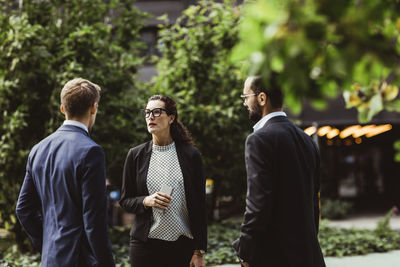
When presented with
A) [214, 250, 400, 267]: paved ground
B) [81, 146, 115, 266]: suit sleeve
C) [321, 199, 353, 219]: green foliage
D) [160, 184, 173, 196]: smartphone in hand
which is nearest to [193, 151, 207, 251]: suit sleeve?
[160, 184, 173, 196]: smartphone in hand

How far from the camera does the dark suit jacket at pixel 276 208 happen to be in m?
2.62

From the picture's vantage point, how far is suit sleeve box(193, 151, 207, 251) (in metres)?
3.44

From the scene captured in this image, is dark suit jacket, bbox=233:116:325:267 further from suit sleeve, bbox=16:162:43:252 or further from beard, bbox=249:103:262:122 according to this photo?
suit sleeve, bbox=16:162:43:252

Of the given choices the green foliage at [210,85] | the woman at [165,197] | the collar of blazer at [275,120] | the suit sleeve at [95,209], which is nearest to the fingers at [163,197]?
the woman at [165,197]

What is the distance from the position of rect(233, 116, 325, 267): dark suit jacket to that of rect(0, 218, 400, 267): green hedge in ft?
15.2

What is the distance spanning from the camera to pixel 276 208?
2697 millimetres

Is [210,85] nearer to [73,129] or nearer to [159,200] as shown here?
[159,200]

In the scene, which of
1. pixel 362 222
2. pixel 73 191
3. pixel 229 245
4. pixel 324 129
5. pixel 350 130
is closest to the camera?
pixel 73 191

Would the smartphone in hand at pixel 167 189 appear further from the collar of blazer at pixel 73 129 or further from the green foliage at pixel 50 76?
the green foliage at pixel 50 76

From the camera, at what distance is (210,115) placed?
965 centimetres

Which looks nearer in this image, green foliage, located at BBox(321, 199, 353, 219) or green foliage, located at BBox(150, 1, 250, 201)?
green foliage, located at BBox(150, 1, 250, 201)

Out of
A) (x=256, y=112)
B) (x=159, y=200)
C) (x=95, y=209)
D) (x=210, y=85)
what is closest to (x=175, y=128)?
(x=159, y=200)

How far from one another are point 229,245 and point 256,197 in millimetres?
6104

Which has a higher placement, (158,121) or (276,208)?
(158,121)
